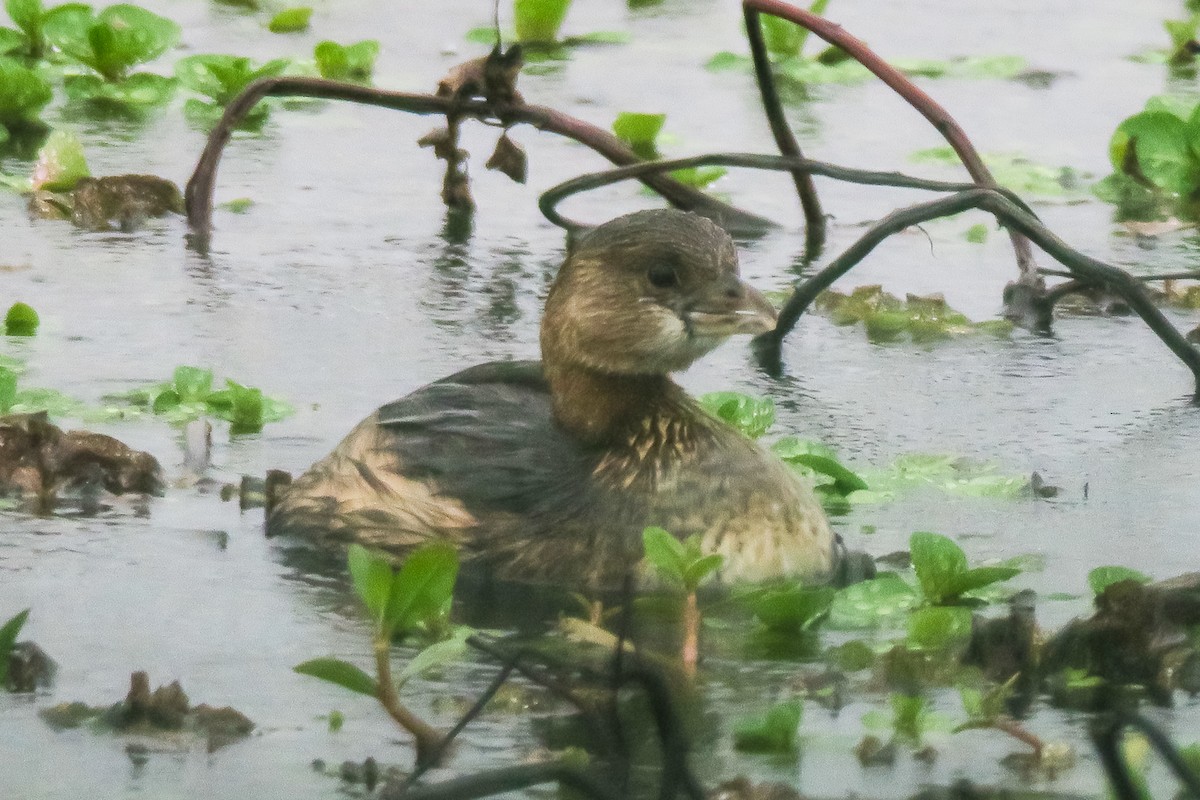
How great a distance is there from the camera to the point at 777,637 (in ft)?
16.1

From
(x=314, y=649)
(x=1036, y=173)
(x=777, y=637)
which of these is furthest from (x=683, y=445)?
(x=1036, y=173)

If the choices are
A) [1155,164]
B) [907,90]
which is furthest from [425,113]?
[1155,164]

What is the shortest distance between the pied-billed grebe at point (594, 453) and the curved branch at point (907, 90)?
1.72 meters

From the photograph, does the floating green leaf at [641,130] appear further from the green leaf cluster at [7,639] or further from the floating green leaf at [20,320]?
the green leaf cluster at [7,639]

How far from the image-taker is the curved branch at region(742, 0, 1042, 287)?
282 inches

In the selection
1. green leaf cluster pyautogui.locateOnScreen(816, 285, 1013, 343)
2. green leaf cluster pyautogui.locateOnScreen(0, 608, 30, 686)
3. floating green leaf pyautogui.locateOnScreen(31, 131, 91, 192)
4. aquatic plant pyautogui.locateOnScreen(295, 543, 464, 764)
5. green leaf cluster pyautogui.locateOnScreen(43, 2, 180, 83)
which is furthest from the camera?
green leaf cluster pyautogui.locateOnScreen(43, 2, 180, 83)

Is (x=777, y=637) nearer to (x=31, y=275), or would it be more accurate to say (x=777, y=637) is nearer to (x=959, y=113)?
(x=31, y=275)

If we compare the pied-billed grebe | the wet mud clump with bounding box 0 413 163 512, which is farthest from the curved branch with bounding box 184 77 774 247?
the wet mud clump with bounding box 0 413 163 512

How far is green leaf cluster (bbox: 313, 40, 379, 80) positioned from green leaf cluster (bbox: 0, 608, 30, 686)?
6377 millimetres

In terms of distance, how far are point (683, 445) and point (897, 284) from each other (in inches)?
108

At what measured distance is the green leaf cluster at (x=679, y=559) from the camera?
465 cm

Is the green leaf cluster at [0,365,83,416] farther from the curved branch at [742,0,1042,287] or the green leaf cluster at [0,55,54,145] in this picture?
the green leaf cluster at [0,55,54,145]

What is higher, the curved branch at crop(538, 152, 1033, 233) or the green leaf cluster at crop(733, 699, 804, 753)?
the curved branch at crop(538, 152, 1033, 233)

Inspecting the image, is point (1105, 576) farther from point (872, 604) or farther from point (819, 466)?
point (819, 466)
